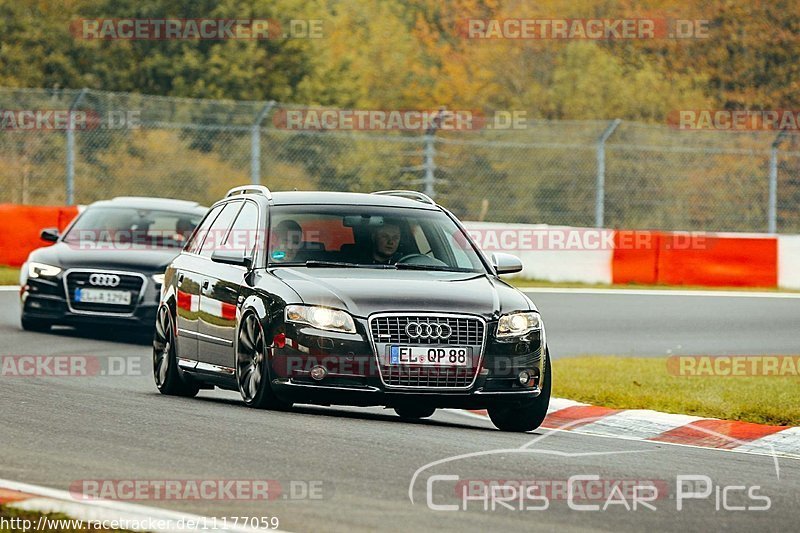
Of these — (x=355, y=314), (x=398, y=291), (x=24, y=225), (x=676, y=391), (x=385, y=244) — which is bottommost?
(x=676, y=391)

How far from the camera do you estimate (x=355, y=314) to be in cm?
1000

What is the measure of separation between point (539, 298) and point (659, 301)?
1673 millimetres

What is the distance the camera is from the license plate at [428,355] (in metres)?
9.98

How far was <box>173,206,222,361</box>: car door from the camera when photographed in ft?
38.9

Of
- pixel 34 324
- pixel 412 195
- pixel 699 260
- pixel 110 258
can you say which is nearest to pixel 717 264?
pixel 699 260

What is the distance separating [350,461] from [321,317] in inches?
70.1

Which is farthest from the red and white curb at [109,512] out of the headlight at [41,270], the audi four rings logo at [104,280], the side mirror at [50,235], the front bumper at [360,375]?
the side mirror at [50,235]

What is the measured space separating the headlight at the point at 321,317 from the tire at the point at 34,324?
24.9 feet

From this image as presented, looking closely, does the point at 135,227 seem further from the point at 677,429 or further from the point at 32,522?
the point at 32,522

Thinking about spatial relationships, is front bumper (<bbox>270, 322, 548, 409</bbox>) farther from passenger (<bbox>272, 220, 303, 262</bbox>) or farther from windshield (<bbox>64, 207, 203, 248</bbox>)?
windshield (<bbox>64, 207, 203, 248</bbox>)

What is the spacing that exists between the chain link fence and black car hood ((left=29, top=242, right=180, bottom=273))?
9.22 metres

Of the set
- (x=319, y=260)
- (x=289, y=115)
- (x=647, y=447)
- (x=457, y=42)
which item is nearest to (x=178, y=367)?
(x=319, y=260)

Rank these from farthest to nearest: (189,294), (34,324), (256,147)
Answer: (256,147), (34,324), (189,294)

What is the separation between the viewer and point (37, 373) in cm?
1376
